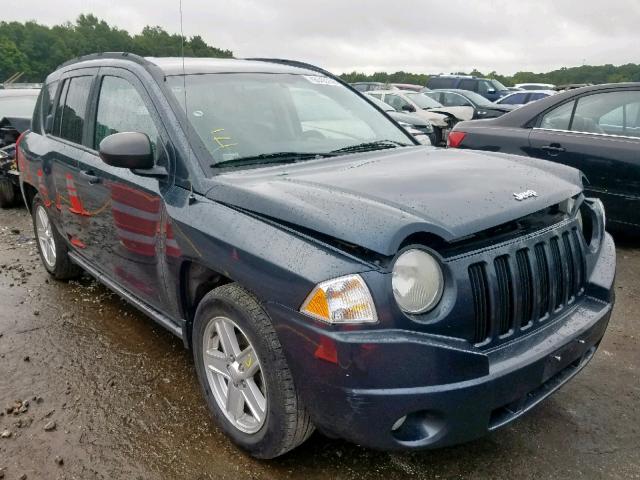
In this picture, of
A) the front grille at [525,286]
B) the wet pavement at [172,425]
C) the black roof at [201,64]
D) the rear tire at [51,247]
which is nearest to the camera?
the front grille at [525,286]

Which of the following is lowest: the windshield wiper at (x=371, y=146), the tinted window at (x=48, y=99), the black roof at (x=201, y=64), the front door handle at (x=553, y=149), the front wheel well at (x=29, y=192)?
the front wheel well at (x=29, y=192)

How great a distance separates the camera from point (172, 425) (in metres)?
2.77

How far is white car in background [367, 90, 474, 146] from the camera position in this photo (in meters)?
12.1

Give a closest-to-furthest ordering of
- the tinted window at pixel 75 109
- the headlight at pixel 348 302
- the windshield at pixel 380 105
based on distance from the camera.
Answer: the headlight at pixel 348 302
the tinted window at pixel 75 109
the windshield at pixel 380 105

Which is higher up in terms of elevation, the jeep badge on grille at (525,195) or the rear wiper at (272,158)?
the rear wiper at (272,158)

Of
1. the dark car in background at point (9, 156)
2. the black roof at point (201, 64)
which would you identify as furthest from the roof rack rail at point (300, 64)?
the dark car in background at point (9, 156)

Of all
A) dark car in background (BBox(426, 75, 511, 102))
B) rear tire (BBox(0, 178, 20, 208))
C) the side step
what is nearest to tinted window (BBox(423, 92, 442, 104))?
dark car in background (BBox(426, 75, 511, 102))

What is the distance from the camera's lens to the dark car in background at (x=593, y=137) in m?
4.99

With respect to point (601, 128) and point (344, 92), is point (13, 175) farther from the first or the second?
point (601, 128)

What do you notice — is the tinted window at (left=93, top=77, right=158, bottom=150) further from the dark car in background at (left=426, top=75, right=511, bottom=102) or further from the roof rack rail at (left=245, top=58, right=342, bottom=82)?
the dark car in background at (left=426, top=75, right=511, bottom=102)

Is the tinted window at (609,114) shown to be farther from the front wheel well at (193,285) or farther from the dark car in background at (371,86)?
the dark car in background at (371,86)

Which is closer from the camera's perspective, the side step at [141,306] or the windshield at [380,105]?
the side step at [141,306]

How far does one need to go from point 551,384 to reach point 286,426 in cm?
110

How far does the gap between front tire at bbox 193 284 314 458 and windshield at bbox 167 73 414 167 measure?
79cm
